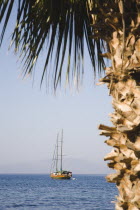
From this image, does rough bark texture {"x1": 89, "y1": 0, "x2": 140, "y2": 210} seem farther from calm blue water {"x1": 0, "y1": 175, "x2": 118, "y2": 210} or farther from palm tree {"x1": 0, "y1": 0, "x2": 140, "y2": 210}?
calm blue water {"x1": 0, "y1": 175, "x2": 118, "y2": 210}

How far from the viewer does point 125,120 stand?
1.74m

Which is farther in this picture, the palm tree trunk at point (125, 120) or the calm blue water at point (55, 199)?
the calm blue water at point (55, 199)

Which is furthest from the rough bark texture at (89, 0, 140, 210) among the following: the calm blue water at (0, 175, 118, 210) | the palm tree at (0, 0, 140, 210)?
the calm blue water at (0, 175, 118, 210)

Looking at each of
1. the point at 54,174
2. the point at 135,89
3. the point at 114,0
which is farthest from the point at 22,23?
the point at 54,174

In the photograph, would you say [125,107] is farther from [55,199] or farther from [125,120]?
[55,199]

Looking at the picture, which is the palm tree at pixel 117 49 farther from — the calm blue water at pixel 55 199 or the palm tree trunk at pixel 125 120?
the calm blue water at pixel 55 199

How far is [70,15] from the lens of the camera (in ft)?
9.14

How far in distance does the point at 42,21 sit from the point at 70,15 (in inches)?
10.9

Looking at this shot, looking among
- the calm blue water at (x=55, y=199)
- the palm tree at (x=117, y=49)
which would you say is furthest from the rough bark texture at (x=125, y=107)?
the calm blue water at (x=55, y=199)

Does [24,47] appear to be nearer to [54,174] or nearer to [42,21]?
[42,21]

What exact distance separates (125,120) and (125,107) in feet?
0.26

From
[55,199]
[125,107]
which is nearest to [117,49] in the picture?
[125,107]

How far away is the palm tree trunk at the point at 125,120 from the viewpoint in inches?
66.4

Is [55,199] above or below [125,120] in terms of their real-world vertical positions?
below
